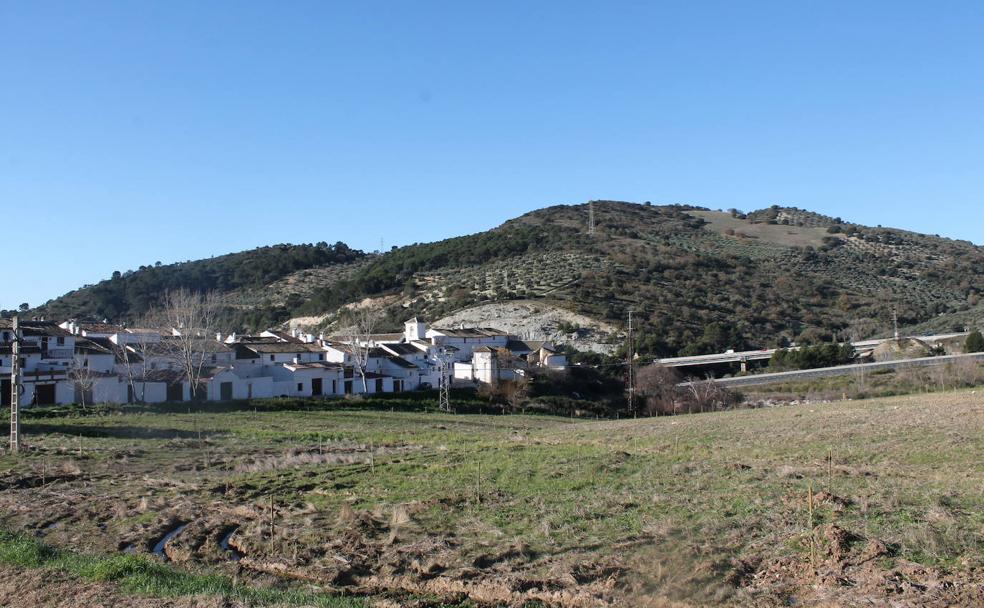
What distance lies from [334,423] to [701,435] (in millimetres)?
20479

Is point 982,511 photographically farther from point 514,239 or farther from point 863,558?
point 514,239

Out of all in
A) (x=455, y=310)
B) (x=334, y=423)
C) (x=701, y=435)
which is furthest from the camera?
(x=455, y=310)

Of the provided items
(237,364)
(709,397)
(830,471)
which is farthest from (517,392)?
(830,471)

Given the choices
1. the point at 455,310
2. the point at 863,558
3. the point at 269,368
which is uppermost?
the point at 455,310

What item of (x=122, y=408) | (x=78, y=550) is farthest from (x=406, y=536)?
(x=122, y=408)

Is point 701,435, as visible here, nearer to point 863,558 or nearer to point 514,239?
point 863,558

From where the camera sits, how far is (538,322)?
321 ft

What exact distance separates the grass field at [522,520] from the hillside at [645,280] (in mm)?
62363

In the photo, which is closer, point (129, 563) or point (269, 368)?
point (129, 563)

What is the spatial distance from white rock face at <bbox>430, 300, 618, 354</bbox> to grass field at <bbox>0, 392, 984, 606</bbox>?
57.7m

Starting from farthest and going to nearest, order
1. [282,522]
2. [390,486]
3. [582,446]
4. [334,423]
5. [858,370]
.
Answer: [858,370], [334,423], [582,446], [390,486], [282,522]

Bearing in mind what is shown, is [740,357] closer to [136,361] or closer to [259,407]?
[259,407]

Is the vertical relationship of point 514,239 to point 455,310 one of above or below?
above

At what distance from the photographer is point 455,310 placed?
4166 inches
